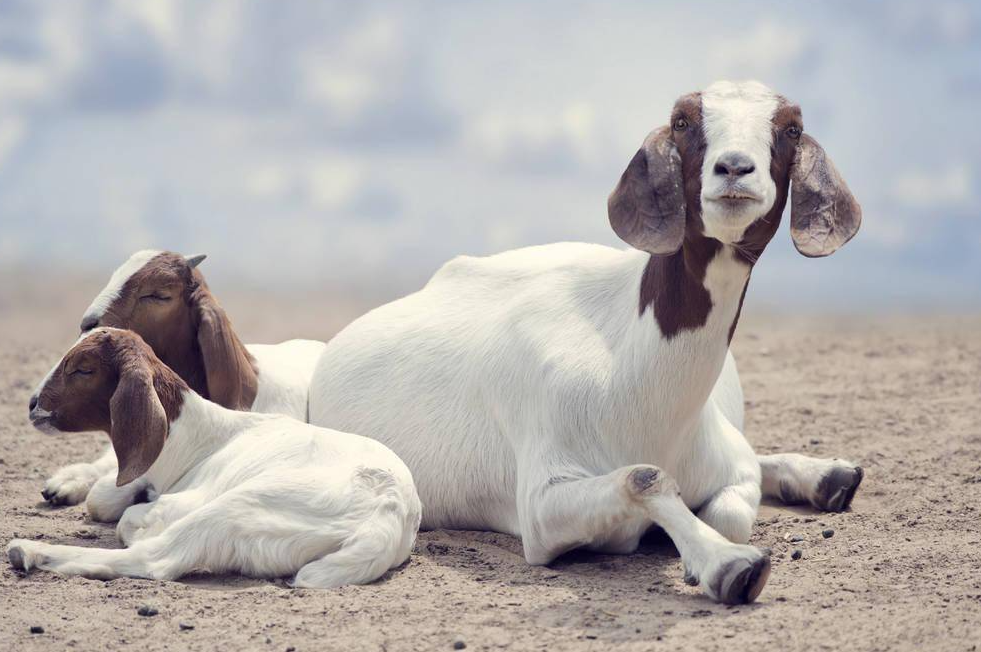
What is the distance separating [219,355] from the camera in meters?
7.23

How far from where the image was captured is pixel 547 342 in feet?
21.0

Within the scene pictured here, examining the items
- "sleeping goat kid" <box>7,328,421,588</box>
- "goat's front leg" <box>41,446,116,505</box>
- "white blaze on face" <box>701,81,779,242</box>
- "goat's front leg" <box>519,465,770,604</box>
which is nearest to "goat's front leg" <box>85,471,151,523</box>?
"goat's front leg" <box>41,446,116,505</box>

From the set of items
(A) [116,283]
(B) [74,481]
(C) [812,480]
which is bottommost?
(B) [74,481]

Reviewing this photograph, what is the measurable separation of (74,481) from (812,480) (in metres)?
4.11

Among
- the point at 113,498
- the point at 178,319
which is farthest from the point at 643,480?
the point at 113,498

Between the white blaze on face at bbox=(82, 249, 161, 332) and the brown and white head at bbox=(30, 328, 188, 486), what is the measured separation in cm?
45

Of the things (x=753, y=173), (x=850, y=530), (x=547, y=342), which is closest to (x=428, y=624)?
(x=547, y=342)

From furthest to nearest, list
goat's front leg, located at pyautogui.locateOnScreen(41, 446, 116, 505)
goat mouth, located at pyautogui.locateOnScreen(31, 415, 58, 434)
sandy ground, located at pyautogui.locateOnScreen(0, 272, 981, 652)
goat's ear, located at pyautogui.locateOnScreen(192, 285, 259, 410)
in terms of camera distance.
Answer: goat's front leg, located at pyautogui.locateOnScreen(41, 446, 116, 505) < goat's ear, located at pyautogui.locateOnScreen(192, 285, 259, 410) < goat mouth, located at pyautogui.locateOnScreen(31, 415, 58, 434) < sandy ground, located at pyautogui.locateOnScreen(0, 272, 981, 652)

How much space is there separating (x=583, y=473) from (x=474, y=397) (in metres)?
0.97

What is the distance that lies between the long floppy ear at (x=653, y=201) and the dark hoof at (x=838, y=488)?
2403 millimetres

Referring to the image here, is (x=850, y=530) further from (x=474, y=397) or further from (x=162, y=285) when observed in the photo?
(x=162, y=285)

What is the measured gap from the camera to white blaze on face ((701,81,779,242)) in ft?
16.9

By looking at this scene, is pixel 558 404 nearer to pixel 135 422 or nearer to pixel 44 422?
pixel 135 422

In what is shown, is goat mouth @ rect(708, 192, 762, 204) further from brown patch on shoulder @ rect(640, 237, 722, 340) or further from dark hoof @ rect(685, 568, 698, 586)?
dark hoof @ rect(685, 568, 698, 586)
